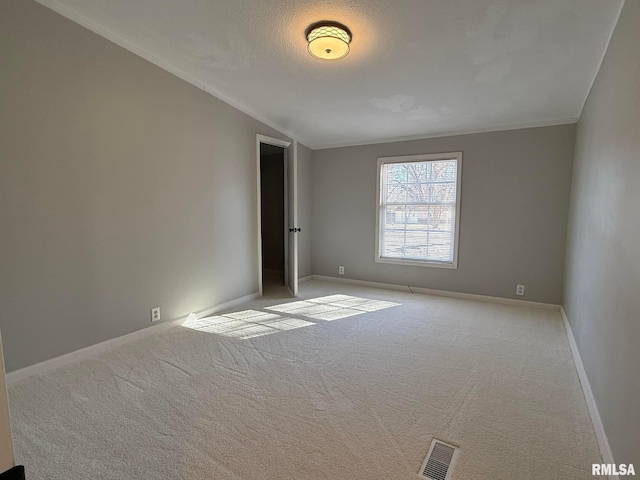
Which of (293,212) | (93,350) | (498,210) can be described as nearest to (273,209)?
(293,212)

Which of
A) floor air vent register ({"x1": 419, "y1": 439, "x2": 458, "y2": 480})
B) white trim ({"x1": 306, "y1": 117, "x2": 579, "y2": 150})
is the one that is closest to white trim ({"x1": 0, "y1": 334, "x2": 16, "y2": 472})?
floor air vent register ({"x1": 419, "y1": 439, "x2": 458, "y2": 480})

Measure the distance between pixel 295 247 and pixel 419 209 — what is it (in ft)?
6.24

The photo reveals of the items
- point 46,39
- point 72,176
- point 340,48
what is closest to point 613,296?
point 340,48

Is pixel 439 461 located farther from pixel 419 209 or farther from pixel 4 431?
pixel 419 209

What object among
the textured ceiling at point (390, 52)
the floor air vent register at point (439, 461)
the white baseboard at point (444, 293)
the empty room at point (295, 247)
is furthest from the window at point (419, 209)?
the floor air vent register at point (439, 461)

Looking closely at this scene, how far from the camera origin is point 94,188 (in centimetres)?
265

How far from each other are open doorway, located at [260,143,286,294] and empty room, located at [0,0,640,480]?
1.68 metres

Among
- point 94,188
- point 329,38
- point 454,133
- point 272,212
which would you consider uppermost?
point 329,38

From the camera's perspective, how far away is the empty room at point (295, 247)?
→ 1.63m

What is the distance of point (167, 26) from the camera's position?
2.55 metres

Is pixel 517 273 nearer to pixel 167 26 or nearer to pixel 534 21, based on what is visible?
pixel 534 21

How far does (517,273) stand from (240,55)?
4051 millimetres

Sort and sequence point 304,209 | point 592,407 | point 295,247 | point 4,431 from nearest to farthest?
point 4,431 < point 592,407 < point 295,247 < point 304,209

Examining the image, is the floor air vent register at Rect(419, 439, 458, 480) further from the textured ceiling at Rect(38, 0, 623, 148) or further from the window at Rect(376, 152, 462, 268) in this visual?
the window at Rect(376, 152, 462, 268)
